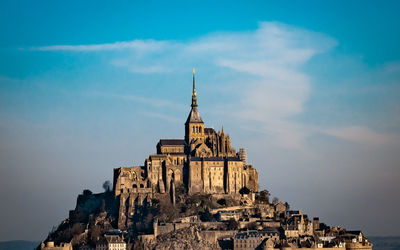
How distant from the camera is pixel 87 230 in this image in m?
106

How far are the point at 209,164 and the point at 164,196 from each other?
23.8 feet

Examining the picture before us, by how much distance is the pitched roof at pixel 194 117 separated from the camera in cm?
11738

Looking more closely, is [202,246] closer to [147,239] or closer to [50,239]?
[147,239]

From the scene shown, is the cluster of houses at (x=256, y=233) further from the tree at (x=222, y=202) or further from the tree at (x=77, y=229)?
the tree at (x=77, y=229)

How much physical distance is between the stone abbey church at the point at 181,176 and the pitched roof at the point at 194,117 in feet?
12.5

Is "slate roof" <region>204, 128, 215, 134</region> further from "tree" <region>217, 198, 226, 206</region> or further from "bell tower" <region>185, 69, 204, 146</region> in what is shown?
"tree" <region>217, 198, 226, 206</region>

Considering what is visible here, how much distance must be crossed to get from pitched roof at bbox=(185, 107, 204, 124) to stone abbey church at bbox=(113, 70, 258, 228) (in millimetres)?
3823

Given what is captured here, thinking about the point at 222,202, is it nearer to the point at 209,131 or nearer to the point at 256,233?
the point at 256,233

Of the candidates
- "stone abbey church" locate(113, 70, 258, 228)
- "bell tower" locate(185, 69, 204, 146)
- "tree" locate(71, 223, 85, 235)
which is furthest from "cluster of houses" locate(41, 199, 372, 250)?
"bell tower" locate(185, 69, 204, 146)

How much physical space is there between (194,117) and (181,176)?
10175 mm

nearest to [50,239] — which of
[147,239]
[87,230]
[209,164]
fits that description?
[87,230]

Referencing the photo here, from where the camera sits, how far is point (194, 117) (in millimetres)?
117750

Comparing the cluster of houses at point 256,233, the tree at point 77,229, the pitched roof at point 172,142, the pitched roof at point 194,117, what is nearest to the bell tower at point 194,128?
the pitched roof at point 194,117

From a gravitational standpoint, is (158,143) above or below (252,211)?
A: above
